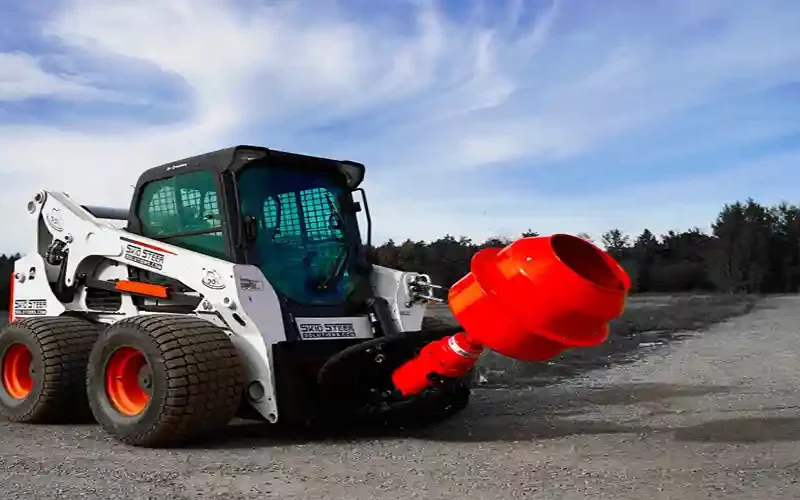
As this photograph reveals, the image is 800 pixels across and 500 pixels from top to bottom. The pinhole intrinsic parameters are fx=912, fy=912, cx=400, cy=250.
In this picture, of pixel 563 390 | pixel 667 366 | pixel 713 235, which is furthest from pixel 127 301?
pixel 713 235

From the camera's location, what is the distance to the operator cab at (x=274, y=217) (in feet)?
22.2

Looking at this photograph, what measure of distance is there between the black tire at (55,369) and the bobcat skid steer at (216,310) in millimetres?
12

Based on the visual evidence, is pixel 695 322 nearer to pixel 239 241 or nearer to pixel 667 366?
pixel 667 366

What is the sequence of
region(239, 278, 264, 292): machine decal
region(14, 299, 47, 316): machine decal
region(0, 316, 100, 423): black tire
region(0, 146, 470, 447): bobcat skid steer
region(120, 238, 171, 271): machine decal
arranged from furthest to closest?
region(14, 299, 47, 316): machine decal < region(0, 316, 100, 423): black tire < region(120, 238, 171, 271): machine decal < region(239, 278, 264, 292): machine decal < region(0, 146, 470, 447): bobcat skid steer

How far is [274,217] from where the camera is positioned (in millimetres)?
7066

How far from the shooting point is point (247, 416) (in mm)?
6387

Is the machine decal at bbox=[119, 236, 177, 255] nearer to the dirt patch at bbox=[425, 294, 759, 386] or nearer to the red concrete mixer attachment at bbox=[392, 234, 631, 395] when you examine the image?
the dirt patch at bbox=[425, 294, 759, 386]

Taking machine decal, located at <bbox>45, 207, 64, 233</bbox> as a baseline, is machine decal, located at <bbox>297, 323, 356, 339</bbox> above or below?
below

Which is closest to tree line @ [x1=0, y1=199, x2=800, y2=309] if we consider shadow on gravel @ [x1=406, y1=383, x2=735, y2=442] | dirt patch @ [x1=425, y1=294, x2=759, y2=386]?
dirt patch @ [x1=425, y1=294, x2=759, y2=386]

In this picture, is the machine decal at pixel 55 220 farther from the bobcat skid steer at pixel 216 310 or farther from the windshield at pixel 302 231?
the windshield at pixel 302 231

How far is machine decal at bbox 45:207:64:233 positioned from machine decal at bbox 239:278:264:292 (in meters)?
2.43

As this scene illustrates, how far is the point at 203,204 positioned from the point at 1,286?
19570 mm

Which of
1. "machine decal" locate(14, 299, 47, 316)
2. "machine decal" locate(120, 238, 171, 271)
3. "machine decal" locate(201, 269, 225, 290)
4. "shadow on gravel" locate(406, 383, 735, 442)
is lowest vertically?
"shadow on gravel" locate(406, 383, 735, 442)

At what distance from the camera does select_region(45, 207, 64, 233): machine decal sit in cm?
797
